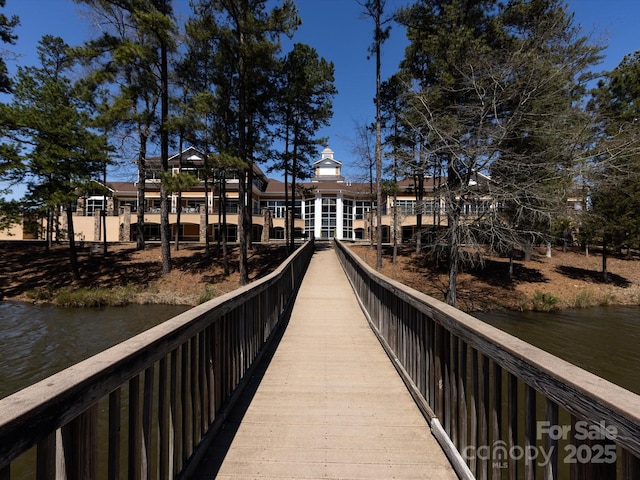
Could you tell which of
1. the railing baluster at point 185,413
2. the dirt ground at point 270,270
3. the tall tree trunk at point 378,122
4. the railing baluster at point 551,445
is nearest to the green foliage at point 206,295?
the dirt ground at point 270,270

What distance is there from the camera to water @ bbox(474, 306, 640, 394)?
311 inches

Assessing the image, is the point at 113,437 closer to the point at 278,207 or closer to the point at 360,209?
the point at 278,207

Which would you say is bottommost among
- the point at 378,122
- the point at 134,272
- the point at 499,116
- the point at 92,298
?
the point at 92,298

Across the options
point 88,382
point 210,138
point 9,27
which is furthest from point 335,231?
point 88,382

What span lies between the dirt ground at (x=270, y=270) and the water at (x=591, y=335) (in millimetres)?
1396

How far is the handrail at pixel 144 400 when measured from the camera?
1.18 meters

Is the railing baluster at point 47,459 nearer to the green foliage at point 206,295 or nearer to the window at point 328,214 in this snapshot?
the green foliage at point 206,295

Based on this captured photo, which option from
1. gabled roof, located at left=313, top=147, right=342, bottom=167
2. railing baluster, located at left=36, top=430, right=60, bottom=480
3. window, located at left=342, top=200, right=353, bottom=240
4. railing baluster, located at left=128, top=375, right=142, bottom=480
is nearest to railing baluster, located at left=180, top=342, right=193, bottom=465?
railing baluster, located at left=128, top=375, right=142, bottom=480

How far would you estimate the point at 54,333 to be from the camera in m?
10.2

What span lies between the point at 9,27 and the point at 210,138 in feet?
37.1

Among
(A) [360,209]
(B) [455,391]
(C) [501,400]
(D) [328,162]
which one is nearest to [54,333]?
(B) [455,391]

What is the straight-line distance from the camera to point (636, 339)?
10.3m

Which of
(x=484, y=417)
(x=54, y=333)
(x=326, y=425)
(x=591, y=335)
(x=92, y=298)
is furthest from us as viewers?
(x=92, y=298)

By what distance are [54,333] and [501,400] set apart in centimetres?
1241
